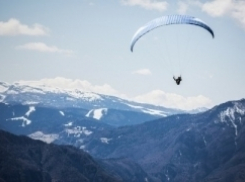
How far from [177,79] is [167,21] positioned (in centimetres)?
1500

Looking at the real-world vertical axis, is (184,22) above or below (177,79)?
above

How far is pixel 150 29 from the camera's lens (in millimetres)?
71188

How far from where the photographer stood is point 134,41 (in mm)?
77375

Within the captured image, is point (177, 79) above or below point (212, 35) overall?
below

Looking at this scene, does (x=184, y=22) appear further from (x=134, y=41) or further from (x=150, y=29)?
(x=134, y=41)

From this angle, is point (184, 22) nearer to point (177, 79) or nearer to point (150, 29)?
point (150, 29)

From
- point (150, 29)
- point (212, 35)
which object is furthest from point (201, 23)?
point (150, 29)

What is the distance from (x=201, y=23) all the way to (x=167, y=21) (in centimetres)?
792

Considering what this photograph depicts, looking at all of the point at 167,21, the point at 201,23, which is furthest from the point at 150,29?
the point at 201,23

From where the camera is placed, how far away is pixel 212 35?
73.4 metres

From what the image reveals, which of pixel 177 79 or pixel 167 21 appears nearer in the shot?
pixel 167 21

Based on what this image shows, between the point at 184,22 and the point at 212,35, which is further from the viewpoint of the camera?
the point at 212,35

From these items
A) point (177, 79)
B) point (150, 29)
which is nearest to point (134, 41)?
point (150, 29)

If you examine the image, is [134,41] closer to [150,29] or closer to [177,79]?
[150,29]
